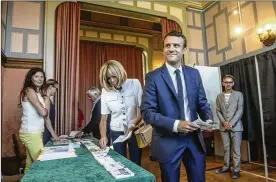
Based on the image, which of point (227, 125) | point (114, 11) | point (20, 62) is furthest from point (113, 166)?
point (114, 11)

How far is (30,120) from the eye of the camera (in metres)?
1.90

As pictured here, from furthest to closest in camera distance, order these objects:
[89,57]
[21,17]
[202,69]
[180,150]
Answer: [89,57], [202,69], [21,17], [180,150]

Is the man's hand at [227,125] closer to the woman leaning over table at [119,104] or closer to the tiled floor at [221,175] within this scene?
the tiled floor at [221,175]

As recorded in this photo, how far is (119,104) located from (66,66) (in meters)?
A: 2.37

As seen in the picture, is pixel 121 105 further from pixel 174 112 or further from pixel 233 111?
pixel 233 111

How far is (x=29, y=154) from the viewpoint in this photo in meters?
1.89

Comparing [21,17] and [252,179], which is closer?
[252,179]

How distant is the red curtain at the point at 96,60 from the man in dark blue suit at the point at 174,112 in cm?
518

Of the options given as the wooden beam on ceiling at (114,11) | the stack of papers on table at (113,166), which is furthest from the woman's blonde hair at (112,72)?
the wooden beam on ceiling at (114,11)

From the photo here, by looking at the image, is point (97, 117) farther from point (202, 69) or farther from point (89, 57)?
point (89, 57)

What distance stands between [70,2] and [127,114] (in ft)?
10.2

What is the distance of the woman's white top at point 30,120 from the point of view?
1.88 metres

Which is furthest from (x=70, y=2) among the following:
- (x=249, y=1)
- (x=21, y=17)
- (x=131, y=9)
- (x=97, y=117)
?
(x=249, y=1)

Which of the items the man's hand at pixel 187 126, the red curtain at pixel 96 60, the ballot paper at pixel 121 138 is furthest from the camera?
the red curtain at pixel 96 60
